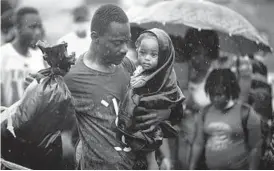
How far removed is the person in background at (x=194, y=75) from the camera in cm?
480

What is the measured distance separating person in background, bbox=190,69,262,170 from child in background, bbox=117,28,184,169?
118 cm

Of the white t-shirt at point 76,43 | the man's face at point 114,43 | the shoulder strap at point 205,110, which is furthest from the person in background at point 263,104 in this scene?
the white t-shirt at point 76,43

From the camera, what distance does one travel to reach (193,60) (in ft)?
15.9

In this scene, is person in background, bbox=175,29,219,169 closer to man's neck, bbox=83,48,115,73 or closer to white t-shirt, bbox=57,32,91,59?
white t-shirt, bbox=57,32,91,59

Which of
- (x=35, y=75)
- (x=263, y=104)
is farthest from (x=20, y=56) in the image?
(x=263, y=104)

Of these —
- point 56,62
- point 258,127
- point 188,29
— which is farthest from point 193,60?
point 56,62

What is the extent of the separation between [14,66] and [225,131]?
1.75 meters

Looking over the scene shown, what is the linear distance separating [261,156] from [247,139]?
18cm

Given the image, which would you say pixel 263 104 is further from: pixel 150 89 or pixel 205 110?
pixel 150 89

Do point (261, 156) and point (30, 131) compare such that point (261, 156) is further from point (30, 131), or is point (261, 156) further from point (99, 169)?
point (30, 131)

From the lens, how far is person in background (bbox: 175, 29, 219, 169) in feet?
15.7

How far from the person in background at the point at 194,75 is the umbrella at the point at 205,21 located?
3.0 inches

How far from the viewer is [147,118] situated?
12.5ft

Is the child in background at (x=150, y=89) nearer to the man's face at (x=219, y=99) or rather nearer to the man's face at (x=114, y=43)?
the man's face at (x=114, y=43)
